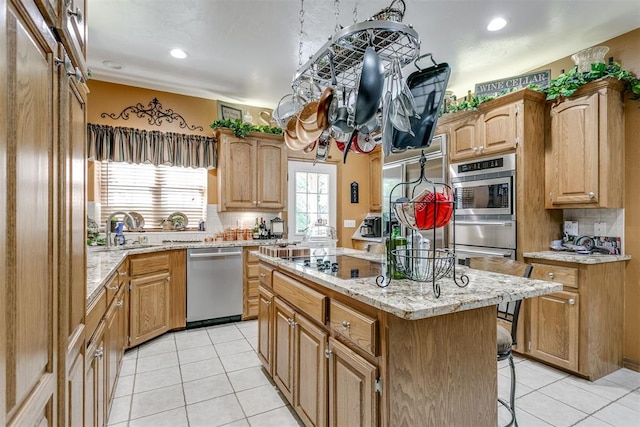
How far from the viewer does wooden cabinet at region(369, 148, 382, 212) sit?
5.22 meters

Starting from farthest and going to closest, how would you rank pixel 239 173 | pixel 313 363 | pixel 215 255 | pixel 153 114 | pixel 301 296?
pixel 239 173 < pixel 153 114 < pixel 215 255 < pixel 301 296 < pixel 313 363

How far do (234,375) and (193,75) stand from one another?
3155 millimetres

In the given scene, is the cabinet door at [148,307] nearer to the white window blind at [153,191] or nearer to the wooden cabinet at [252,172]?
the white window blind at [153,191]

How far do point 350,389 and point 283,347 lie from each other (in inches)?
33.4

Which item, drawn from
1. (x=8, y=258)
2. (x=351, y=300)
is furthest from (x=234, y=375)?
(x=8, y=258)

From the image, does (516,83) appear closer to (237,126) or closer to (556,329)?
(556,329)

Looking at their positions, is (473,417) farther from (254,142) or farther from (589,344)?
(254,142)

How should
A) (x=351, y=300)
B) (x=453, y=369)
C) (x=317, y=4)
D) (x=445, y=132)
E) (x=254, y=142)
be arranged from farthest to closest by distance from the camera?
(x=254, y=142)
(x=445, y=132)
(x=317, y=4)
(x=351, y=300)
(x=453, y=369)

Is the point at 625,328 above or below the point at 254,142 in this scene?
below

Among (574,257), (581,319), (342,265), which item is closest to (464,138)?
(574,257)

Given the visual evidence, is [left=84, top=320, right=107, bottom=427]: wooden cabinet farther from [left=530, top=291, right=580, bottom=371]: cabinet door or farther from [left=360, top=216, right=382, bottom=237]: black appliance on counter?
[left=360, top=216, right=382, bottom=237]: black appliance on counter

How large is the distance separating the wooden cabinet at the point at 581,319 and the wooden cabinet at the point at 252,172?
303cm

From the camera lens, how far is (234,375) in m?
2.65

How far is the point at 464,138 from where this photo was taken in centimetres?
343
